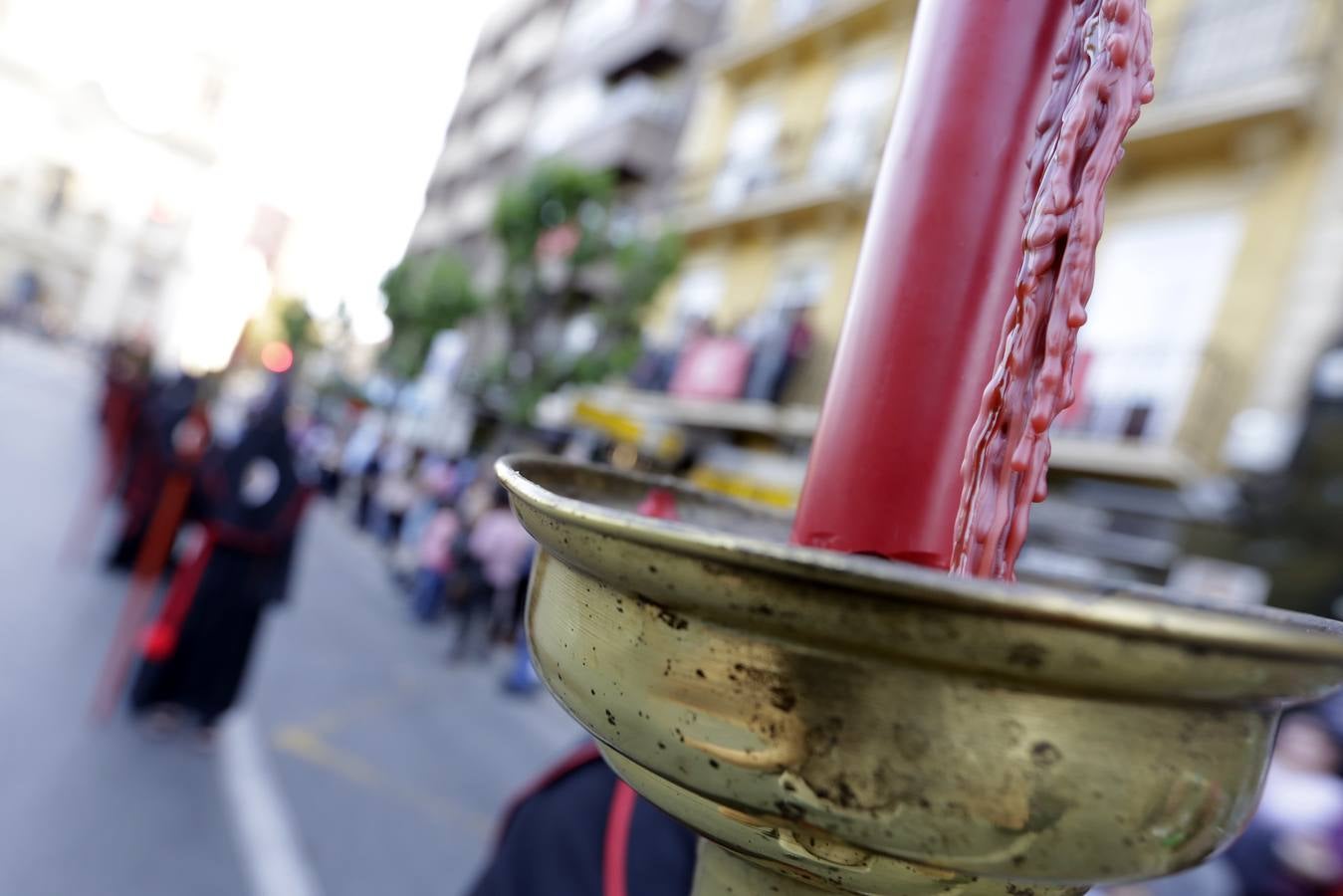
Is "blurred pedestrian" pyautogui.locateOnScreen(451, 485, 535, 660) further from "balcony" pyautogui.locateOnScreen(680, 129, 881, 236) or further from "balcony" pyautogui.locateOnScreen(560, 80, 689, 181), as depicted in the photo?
"balcony" pyautogui.locateOnScreen(560, 80, 689, 181)

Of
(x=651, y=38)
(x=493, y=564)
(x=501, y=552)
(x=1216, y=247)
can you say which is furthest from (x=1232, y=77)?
(x=651, y=38)

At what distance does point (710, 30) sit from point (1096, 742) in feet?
57.1

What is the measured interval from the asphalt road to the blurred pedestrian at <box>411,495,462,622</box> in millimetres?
458

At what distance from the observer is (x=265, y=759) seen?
440 cm

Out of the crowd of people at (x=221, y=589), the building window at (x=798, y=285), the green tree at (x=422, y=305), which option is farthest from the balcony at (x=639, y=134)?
the crowd of people at (x=221, y=589)

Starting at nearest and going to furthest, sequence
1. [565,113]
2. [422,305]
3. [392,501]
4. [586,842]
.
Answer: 1. [586,842]
2. [392,501]
3. [422,305]
4. [565,113]

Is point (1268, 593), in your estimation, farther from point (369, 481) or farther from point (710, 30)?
point (710, 30)

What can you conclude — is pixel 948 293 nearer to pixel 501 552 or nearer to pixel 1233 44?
pixel 501 552

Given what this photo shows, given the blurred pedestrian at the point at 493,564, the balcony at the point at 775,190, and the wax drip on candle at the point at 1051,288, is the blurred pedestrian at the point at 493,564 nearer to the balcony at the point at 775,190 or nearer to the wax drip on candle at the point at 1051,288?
the balcony at the point at 775,190

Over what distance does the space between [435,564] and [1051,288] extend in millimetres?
8372

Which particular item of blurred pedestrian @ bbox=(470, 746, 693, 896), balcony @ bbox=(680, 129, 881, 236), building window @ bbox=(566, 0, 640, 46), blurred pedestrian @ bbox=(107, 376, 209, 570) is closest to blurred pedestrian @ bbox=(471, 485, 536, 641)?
blurred pedestrian @ bbox=(107, 376, 209, 570)

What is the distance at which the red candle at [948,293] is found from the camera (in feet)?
1.40

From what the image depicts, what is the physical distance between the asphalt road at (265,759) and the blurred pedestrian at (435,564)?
458 mm

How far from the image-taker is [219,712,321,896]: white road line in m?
3.30
